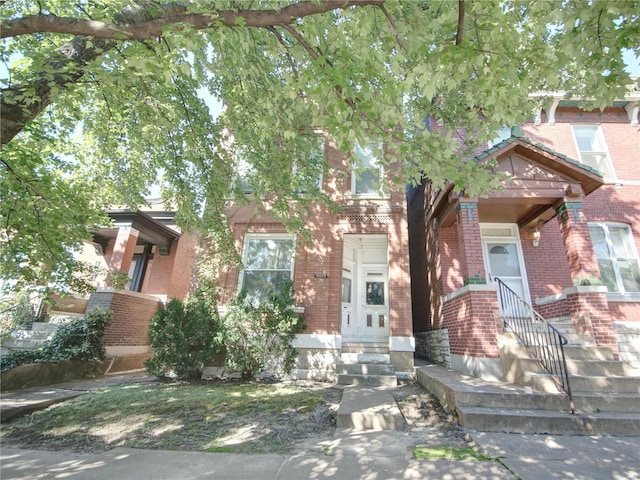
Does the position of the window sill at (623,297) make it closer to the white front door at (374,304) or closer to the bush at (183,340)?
the white front door at (374,304)

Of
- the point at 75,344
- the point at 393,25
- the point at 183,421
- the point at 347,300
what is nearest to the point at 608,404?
the point at 393,25

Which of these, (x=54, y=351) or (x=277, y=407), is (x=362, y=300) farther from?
(x=54, y=351)

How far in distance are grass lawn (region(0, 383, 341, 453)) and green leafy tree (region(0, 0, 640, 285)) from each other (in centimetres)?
236

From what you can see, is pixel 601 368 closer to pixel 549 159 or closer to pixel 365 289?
pixel 549 159

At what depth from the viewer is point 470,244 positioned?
6.49m

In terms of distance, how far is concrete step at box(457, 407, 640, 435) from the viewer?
152 inches

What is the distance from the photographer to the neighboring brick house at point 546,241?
6203 millimetres

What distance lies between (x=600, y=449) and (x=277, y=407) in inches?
163

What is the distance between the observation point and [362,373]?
278 inches

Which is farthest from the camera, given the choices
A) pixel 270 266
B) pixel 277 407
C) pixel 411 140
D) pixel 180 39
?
pixel 270 266

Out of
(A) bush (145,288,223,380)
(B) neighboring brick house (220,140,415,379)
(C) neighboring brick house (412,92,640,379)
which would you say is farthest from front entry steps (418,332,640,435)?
(A) bush (145,288,223,380)

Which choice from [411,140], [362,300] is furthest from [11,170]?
[362,300]

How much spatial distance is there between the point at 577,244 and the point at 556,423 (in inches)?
167

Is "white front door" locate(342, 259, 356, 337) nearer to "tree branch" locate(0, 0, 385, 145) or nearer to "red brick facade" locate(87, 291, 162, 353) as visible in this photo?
"tree branch" locate(0, 0, 385, 145)
